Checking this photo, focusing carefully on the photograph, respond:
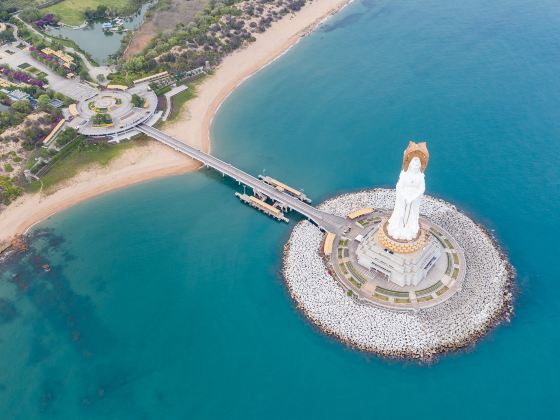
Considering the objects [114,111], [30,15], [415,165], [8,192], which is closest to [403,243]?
[415,165]

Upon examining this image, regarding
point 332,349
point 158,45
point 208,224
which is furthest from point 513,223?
point 158,45

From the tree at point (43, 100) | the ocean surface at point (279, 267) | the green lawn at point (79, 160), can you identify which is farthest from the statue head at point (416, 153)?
the tree at point (43, 100)

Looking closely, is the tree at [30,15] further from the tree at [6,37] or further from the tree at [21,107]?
the tree at [21,107]

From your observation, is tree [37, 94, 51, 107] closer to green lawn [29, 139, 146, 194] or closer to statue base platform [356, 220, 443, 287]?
green lawn [29, 139, 146, 194]

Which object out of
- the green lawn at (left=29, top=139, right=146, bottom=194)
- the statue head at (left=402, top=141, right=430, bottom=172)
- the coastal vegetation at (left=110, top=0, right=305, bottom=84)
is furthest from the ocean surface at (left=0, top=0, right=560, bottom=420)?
the statue head at (left=402, top=141, right=430, bottom=172)

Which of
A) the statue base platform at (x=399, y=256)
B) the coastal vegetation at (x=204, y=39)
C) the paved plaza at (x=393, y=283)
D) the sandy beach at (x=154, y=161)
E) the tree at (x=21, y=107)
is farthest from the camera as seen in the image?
the coastal vegetation at (x=204, y=39)
